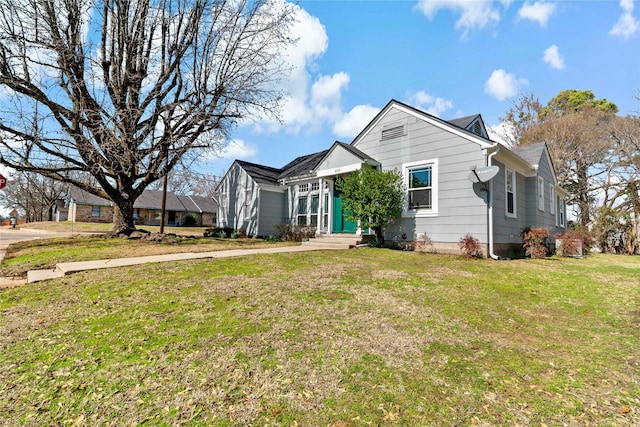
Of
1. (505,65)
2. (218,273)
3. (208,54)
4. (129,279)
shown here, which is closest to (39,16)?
(208,54)

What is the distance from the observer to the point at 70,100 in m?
12.7

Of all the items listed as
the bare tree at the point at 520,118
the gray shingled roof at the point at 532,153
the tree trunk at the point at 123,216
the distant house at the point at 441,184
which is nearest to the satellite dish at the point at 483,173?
the distant house at the point at 441,184

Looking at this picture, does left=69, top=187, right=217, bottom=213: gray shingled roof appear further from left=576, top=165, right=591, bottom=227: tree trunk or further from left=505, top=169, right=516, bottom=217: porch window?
left=576, top=165, right=591, bottom=227: tree trunk

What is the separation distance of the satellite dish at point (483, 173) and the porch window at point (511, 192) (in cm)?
245

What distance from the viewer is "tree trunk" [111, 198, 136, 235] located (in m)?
13.6

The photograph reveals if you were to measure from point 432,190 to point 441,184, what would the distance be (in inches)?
14.7

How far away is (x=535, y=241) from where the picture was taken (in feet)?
36.1

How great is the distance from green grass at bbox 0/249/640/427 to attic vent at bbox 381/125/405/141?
7490 mm

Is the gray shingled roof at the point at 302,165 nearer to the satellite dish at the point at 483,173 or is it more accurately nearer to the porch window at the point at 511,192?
the satellite dish at the point at 483,173

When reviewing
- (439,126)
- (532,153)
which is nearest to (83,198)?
(439,126)

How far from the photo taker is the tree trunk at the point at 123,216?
13.6 meters

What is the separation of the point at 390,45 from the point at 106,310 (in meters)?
11.1

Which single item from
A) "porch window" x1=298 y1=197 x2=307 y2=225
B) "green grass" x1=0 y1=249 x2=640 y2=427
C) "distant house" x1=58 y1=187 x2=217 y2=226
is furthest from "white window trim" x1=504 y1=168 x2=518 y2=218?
"distant house" x1=58 y1=187 x2=217 y2=226

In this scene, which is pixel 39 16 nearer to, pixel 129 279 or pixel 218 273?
pixel 129 279
